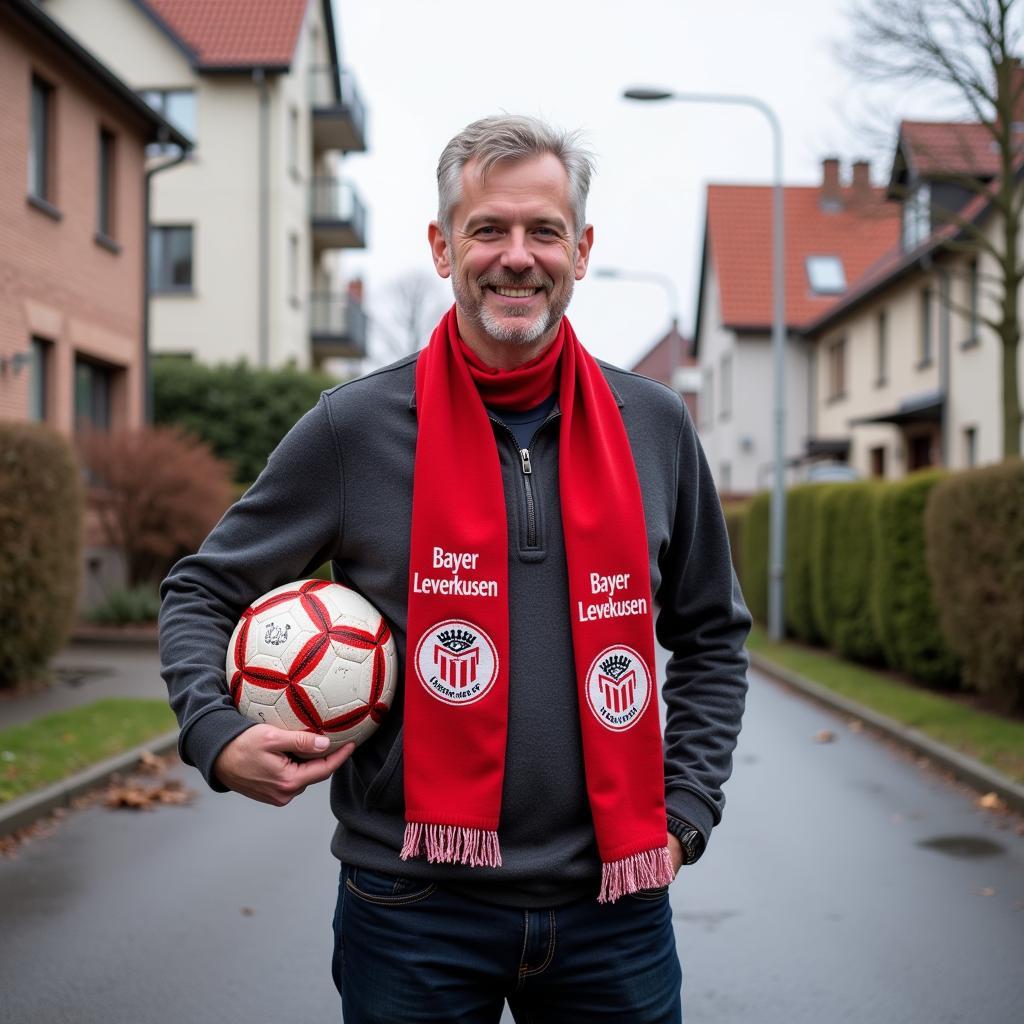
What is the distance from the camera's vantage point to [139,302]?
21.2 meters

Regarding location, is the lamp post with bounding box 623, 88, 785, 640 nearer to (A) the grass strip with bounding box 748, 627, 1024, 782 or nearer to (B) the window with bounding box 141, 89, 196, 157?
(A) the grass strip with bounding box 748, 627, 1024, 782

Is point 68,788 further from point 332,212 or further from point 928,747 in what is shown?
point 332,212

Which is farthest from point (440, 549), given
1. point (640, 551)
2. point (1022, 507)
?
point (1022, 507)

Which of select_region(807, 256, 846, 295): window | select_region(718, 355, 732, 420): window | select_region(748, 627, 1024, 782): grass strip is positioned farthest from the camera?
select_region(718, 355, 732, 420): window

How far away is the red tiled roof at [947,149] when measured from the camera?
18.0 meters

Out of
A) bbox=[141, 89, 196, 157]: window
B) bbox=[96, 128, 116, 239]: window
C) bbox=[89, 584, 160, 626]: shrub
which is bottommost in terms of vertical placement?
bbox=[89, 584, 160, 626]: shrub

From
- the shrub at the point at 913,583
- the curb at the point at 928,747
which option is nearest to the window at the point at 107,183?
the curb at the point at 928,747

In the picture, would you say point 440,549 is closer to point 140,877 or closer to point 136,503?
point 140,877

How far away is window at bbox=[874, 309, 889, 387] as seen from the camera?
32.1 metres

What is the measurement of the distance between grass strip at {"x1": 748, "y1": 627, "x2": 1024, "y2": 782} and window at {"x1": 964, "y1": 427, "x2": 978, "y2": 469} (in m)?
10.4

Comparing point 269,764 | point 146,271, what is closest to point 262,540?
point 269,764

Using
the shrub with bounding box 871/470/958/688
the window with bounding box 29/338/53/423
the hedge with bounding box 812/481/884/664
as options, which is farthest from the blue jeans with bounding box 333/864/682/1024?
the window with bounding box 29/338/53/423

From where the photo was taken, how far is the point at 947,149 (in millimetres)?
23750

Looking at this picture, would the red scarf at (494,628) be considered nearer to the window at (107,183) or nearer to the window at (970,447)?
the window at (107,183)
